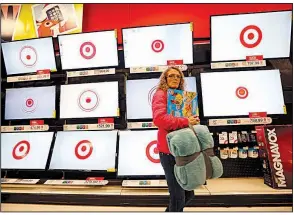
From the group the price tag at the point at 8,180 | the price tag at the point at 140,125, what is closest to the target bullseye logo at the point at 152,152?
the price tag at the point at 140,125

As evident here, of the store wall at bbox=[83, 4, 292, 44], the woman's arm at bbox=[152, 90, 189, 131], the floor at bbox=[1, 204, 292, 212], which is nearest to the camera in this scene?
the woman's arm at bbox=[152, 90, 189, 131]

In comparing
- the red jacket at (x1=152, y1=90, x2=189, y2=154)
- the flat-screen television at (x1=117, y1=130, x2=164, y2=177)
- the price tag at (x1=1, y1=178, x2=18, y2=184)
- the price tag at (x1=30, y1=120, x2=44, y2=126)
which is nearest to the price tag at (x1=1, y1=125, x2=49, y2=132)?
the price tag at (x1=30, y1=120, x2=44, y2=126)

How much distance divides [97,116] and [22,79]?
859mm

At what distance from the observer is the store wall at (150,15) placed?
→ 2.64 m

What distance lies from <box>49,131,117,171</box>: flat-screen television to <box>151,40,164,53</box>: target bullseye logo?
2.94 feet

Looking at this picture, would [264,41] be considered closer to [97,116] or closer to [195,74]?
[195,74]

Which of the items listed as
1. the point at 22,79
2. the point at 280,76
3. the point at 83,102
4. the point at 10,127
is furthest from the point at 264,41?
the point at 10,127

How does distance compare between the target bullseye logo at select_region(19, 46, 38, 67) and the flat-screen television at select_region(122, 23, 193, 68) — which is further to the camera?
the target bullseye logo at select_region(19, 46, 38, 67)

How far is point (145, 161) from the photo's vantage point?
7.01ft

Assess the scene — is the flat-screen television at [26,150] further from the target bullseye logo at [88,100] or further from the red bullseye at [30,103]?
the target bullseye logo at [88,100]

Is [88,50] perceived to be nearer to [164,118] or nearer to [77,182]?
[77,182]

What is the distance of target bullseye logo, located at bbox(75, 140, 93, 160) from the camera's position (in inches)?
88.1

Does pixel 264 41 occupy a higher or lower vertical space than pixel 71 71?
higher

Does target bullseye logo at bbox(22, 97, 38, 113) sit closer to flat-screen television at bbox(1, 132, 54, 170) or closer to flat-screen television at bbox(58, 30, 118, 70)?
flat-screen television at bbox(1, 132, 54, 170)
